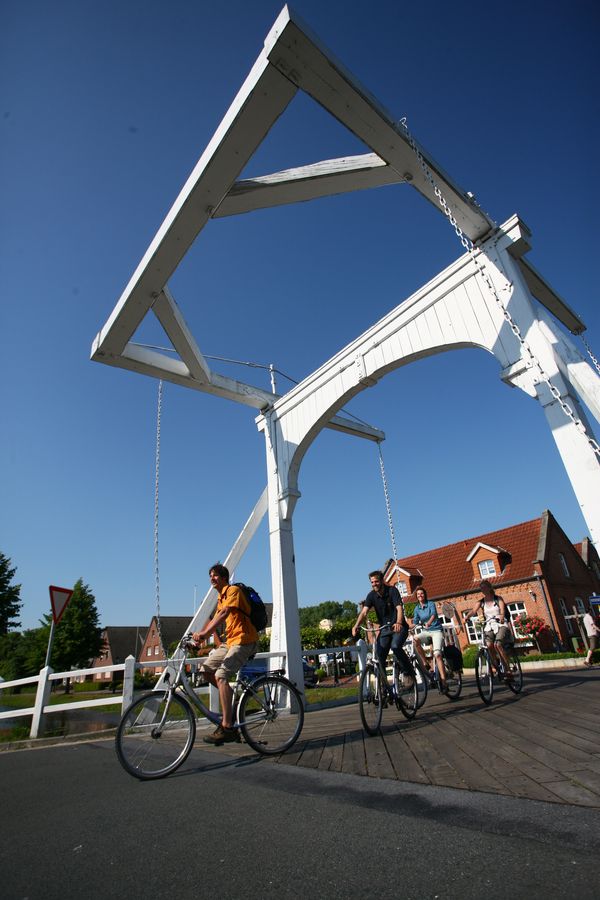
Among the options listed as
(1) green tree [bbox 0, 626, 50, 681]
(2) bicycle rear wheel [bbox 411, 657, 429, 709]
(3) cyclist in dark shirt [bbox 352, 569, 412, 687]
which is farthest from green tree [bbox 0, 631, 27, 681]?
(3) cyclist in dark shirt [bbox 352, 569, 412, 687]

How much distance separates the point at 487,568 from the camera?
1020 inches

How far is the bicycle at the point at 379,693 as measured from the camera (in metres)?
4.30

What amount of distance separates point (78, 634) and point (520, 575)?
104 ft

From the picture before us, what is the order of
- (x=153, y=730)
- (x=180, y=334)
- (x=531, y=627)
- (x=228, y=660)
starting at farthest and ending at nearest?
1. (x=531, y=627)
2. (x=180, y=334)
3. (x=228, y=660)
4. (x=153, y=730)

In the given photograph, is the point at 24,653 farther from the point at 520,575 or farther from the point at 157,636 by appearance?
the point at 520,575

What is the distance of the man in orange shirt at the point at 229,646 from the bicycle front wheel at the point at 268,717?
0.14 meters

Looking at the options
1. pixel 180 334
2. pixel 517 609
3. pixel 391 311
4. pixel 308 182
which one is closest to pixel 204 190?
pixel 308 182

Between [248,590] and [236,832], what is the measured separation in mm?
2218

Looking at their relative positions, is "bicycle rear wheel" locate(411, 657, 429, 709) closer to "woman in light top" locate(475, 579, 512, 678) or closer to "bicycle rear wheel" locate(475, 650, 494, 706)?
"bicycle rear wheel" locate(475, 650, 494, 706)

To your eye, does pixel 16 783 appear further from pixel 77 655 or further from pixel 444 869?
pixel 77 655

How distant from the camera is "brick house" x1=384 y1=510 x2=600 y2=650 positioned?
2256 cm

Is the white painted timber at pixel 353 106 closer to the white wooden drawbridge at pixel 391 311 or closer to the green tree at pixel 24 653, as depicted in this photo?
the white wooden drawbridge at pixel 391 311

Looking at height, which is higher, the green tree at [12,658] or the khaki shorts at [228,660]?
the green tree at [12,658]

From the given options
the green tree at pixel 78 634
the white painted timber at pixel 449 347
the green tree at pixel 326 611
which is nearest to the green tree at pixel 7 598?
the green tree at pixel 78 634
